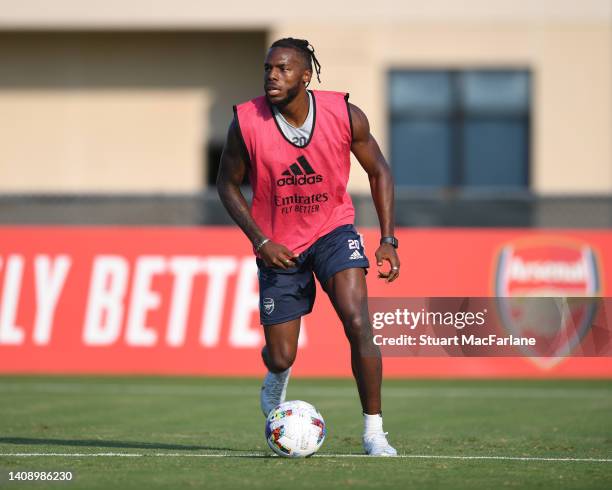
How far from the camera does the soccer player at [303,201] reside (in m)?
8.66

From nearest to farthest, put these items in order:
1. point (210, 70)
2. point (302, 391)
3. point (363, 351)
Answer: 1. point (363, 351)
2. point (302, 391)
3. point (210, 70)

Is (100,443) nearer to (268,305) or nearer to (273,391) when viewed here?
(273,391)

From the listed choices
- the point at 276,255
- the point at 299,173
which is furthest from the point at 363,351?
the point at 299,173

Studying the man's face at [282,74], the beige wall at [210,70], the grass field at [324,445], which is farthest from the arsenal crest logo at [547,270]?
the beige wall at [210,70]

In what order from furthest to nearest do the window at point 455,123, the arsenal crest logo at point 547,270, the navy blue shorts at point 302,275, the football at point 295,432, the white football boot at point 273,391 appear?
the window at point 455,123 → the arsenal crest logo at point 547,270 → the white football boot at point 273,391 → the navy blue shorts at point 302,275 → the football at point 295,432

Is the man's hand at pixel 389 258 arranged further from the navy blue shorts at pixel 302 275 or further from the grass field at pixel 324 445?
the grass field at pixel 324 445

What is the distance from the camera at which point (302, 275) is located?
899 centimetres

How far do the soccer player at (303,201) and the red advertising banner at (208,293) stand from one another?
7.50 metres

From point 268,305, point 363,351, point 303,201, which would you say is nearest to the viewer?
point 363,351

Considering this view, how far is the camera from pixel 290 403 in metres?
8.60

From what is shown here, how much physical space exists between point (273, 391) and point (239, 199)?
1.39 metres

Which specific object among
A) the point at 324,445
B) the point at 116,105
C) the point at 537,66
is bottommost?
the point at 324,445

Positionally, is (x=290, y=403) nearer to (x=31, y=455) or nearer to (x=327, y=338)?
(x=31, y=455)

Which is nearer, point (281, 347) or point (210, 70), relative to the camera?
point (281, 347)
